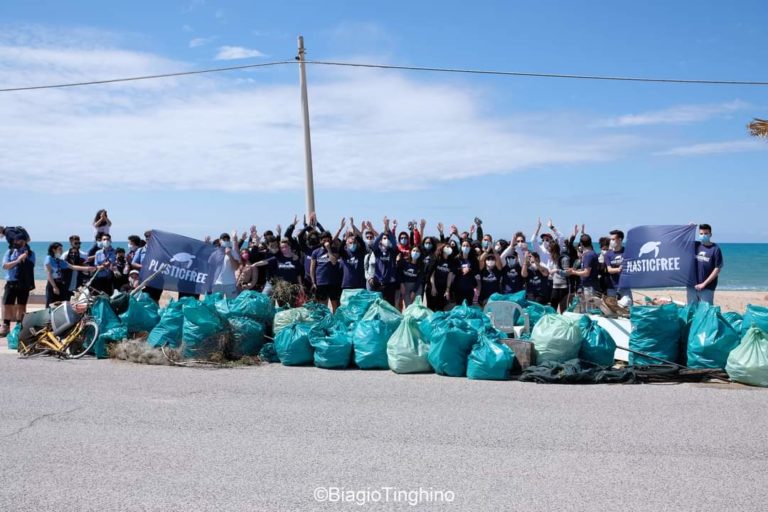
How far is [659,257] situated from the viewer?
11.0 meters

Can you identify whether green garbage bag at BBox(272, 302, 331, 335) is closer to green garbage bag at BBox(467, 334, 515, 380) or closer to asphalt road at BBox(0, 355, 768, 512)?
asphalt road at BBox(0, 355, 768, 512)

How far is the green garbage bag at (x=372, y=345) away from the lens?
899 cm

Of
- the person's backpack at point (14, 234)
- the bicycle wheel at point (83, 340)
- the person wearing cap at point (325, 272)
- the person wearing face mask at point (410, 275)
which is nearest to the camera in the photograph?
the bicycle wheel at point (83, 340)

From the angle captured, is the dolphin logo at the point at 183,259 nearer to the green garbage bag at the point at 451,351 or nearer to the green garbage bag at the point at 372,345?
the green garbage bag at the point at 372,345

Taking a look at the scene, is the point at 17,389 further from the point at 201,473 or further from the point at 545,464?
the point at 545,464

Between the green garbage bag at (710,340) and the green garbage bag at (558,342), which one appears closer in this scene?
the green garbage bag at (710,340)

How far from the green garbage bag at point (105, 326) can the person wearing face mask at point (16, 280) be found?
2608 mm

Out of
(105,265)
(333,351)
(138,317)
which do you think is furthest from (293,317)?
(105,265)

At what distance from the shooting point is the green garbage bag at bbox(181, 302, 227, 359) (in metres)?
9.41

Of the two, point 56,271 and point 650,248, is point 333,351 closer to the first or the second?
point 650,248

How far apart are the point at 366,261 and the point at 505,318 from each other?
354cm

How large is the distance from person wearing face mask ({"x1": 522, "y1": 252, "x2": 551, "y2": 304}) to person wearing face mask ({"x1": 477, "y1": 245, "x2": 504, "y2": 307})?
0.48m

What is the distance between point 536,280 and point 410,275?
2.26 metres

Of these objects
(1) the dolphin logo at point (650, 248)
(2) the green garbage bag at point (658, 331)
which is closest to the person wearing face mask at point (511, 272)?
(1) the dolphin logo at point (650, 248)
